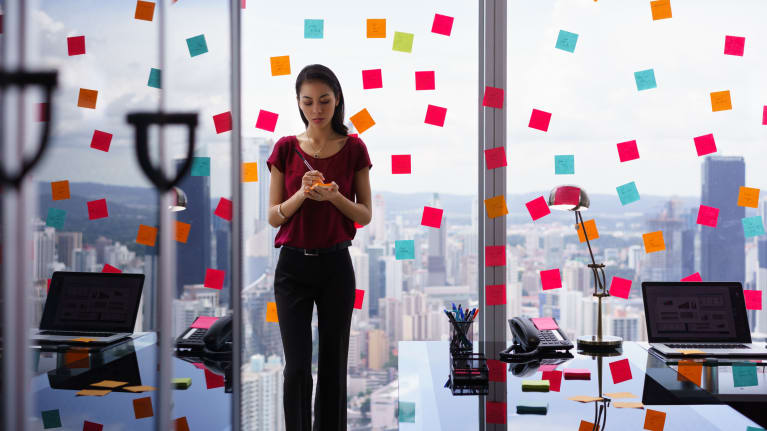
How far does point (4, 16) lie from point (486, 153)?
7.74 ft

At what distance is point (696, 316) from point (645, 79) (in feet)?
3.41

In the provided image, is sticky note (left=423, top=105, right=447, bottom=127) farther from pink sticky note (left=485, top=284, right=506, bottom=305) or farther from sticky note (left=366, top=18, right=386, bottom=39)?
pink sticky note (left=485, top=284, right=506, bottom=305)

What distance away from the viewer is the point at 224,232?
122cm

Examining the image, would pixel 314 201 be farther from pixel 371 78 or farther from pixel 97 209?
pixel 97 209

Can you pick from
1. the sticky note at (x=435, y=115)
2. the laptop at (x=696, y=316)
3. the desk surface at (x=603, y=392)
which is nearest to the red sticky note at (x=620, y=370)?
the desk surface at (x=603, y=392)

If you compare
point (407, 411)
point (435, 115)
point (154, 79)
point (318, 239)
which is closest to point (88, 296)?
point (154, 79)

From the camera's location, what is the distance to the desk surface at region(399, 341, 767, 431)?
1358 mm

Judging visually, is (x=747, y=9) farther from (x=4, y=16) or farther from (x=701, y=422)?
(x=4, y=16)

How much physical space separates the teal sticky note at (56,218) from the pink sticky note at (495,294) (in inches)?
88.4

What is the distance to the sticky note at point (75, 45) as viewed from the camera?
598mm

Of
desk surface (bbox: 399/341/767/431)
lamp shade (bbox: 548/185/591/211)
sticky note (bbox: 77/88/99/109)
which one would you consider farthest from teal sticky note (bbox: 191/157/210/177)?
lamp shade (bbox: 548/185/591/211)

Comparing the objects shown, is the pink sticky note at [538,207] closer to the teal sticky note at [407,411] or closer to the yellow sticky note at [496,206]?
the yellow sticky note at [496,206]

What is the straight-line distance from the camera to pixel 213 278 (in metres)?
1.06

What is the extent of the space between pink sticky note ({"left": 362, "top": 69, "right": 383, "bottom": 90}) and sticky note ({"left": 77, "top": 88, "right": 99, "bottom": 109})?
2080 millimetres
